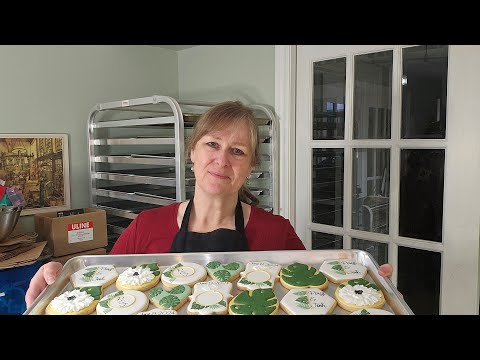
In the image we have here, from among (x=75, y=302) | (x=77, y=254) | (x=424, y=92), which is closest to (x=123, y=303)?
(x=75, y=302)

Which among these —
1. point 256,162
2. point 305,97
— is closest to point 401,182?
point 305,97

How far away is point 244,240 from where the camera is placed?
130 cm

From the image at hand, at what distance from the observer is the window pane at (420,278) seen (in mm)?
1830

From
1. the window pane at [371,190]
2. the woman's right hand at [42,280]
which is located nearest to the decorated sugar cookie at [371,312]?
the woman's right hand at [42,280]

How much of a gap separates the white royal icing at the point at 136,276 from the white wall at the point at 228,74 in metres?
1.46

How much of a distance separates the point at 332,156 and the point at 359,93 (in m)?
0.36

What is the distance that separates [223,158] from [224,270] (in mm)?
392

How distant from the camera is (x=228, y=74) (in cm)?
259

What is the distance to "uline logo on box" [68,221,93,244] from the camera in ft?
6.96

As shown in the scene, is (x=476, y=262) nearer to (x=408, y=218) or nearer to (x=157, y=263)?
(x=408, y=218)

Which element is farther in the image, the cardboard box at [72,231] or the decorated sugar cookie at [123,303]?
the cardboard box at [72,231]

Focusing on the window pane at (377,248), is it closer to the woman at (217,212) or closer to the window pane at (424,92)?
the window pane at (424,92)

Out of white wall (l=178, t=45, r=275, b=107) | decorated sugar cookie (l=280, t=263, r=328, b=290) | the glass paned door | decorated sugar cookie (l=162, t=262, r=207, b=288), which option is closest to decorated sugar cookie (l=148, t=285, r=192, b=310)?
decorated sugar cookie (l=162, t=262, r=207, b=288)

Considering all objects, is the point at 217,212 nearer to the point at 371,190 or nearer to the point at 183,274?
the point at 183,274
